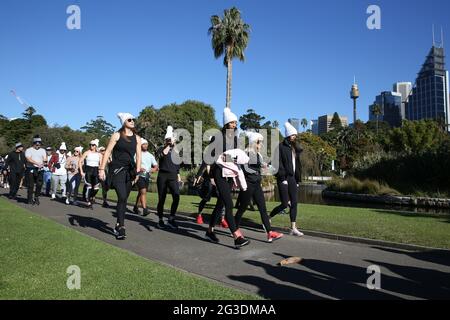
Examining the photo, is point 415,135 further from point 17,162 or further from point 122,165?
point 122,165

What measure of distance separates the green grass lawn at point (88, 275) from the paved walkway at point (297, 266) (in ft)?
1.63

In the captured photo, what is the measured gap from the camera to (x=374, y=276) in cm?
485

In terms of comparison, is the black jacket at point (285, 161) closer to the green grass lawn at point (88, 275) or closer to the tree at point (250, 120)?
the green grass lawn at point (88, 275)

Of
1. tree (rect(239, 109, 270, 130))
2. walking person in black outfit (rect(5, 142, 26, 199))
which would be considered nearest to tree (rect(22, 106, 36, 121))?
tree (rect(239, 109, 270, 130))

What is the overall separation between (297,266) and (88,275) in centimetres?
262

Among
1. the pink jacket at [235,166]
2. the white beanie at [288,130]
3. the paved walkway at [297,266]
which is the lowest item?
the paved walkway at [297,266]

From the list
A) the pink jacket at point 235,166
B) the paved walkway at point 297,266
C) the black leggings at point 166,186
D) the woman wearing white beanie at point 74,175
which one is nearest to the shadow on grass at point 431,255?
the paved walkway at point 297,266

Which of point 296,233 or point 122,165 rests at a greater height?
point 122,165

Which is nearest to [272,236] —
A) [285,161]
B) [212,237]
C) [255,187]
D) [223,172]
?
[255,187]

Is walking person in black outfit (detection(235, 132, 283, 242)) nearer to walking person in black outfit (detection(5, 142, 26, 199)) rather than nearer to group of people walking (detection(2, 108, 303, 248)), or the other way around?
group of people walking (detection(2, 108, 303, 248))

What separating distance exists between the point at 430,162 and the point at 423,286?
2402 cm

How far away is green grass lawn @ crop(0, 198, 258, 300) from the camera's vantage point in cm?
384

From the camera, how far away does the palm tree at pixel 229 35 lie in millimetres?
32781

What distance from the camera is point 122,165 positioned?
7.09 meters
